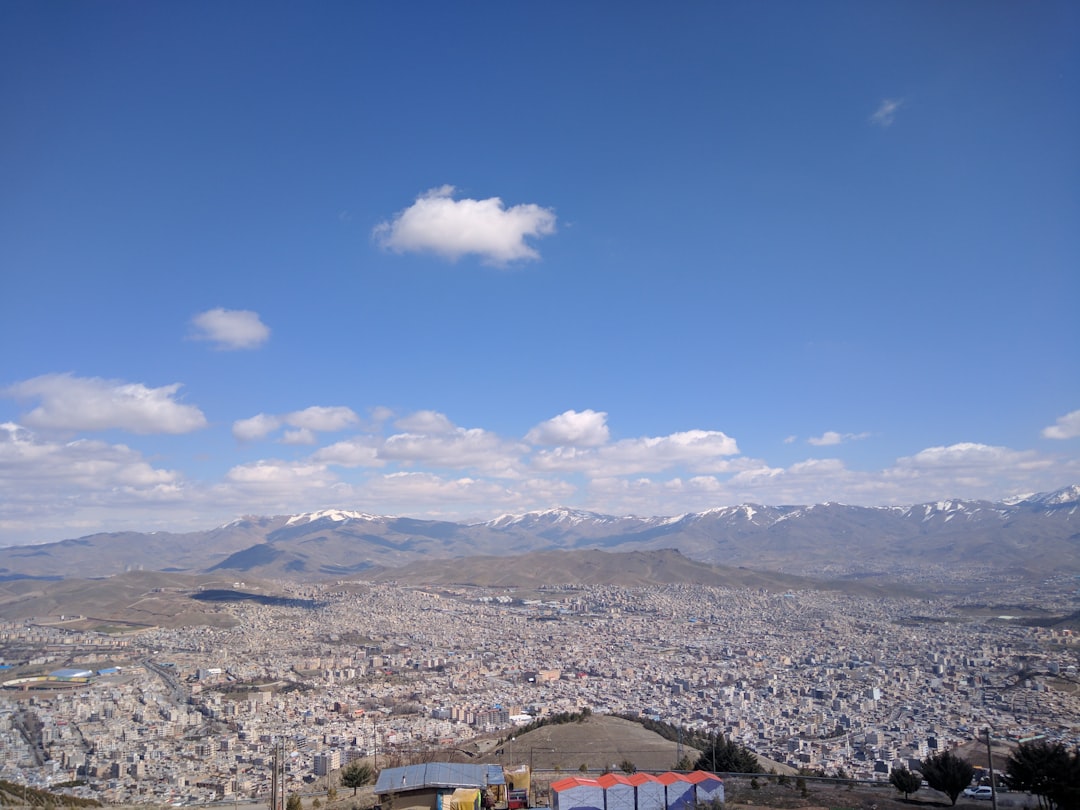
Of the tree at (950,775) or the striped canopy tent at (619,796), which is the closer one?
the striped canopy tent at (619,796)

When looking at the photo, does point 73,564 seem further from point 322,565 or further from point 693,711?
point 693,711

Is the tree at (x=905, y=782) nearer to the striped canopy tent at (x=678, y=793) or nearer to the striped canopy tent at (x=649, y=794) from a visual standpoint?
the striped canopy tent at (x=678, y=793)

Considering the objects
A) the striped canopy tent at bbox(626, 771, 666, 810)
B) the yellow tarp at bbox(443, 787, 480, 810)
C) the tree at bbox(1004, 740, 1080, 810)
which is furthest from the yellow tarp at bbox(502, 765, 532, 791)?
the tree at bbox(1004, 740, 1080, 810)

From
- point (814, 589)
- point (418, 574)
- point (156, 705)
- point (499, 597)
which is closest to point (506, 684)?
point (156, 705)

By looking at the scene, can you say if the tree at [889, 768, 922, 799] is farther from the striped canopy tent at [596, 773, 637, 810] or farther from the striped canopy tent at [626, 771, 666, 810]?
the striped canopy tent at [596, 773, 637, 810]

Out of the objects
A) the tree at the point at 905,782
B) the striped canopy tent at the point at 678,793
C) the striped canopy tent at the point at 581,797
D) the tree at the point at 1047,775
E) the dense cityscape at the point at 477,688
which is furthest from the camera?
the dense cityscape at the point at 477,688

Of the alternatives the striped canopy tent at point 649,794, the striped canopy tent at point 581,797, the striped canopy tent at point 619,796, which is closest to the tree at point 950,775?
the striped canopy tent at point 649,794
